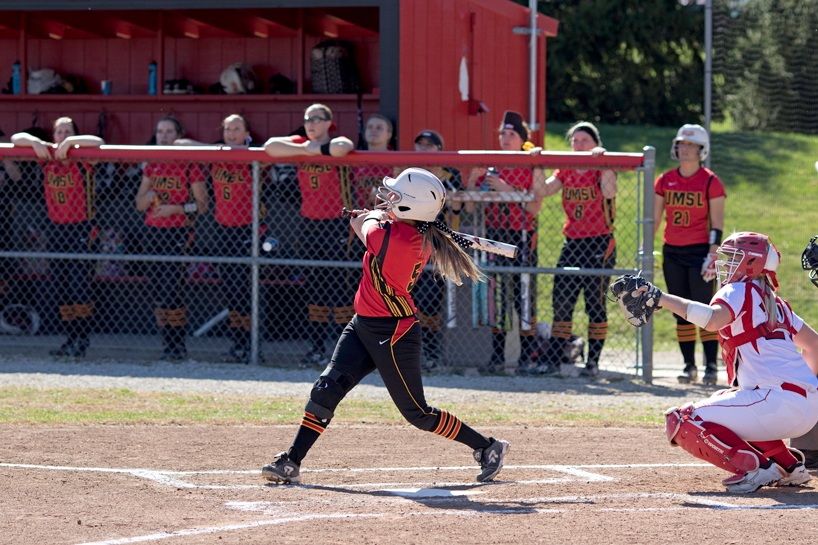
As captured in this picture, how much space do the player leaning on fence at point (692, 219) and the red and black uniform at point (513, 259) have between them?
113cm

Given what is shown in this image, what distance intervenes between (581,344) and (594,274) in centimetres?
112

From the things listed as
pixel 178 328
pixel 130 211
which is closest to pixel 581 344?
pixel 178 328

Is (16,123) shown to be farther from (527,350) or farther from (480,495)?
(480,495)

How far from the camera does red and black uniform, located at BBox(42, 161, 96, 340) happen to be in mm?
9078

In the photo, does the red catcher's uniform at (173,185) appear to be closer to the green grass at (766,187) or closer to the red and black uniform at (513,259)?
the red and black uniform at (513,259)

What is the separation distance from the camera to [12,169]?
9602 mm

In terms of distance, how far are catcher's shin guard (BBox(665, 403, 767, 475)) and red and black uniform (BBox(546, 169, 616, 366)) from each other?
10.8 ft

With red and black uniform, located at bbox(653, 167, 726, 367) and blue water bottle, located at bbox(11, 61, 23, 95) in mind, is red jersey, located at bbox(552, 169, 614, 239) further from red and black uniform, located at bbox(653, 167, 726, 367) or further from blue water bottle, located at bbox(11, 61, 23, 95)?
blue water bottle, located at bbox(11, 61, 23, 95)

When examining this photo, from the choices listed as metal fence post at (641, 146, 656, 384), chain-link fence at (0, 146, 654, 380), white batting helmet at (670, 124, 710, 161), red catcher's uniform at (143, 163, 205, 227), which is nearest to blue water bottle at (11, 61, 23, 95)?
chain-link fence at (0, 146, 654, 380)

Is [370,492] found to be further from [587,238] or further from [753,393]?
[587,238]

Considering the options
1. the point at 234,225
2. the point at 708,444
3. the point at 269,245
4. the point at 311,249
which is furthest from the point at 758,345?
the point at 234,225

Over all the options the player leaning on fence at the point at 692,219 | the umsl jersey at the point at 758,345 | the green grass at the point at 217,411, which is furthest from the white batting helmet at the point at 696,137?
the umsl jersey at the point at 758,345

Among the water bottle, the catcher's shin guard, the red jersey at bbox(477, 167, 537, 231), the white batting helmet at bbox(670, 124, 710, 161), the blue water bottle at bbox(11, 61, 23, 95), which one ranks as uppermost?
the blue water bottle at bbox(11, 61, 23, 95)

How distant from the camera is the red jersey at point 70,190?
29.8ft
